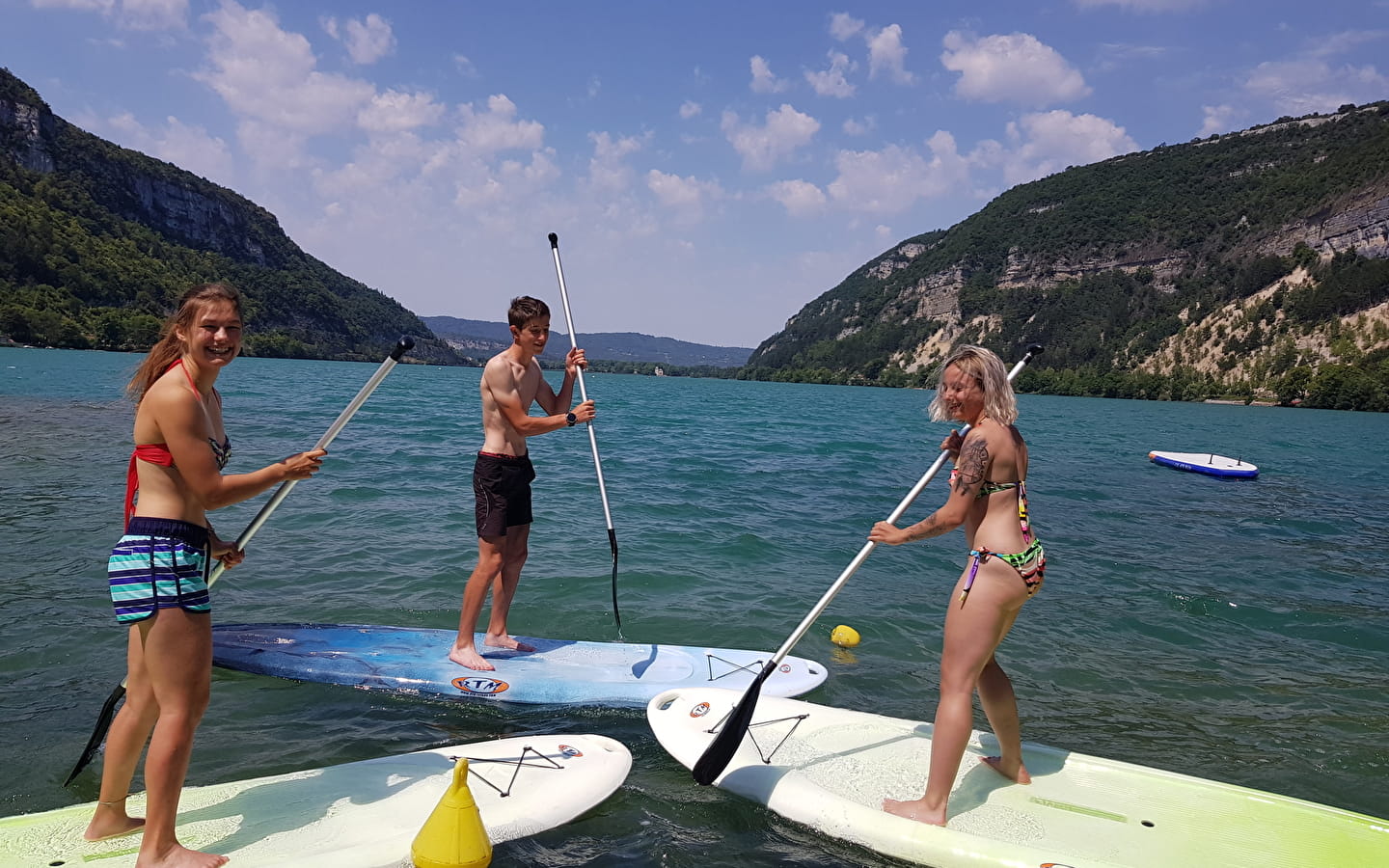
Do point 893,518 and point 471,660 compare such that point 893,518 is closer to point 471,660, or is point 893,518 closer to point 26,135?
point 471,660

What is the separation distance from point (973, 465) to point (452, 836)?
10.2 ft

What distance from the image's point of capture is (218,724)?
19.8ft

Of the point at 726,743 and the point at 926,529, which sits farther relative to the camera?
the point at 726,743

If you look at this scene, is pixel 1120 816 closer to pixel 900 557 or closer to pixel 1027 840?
pixel 1027 840

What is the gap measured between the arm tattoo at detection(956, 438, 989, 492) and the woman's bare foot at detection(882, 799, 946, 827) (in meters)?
1.76

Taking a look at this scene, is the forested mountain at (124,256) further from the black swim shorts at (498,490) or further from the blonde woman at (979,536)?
the blonde woman at (979,536)

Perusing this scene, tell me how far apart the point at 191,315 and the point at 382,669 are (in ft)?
13.2

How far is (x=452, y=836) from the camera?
397cm

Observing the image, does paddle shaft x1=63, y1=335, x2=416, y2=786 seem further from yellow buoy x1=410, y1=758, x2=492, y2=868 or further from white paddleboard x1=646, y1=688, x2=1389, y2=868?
white paddleboard x1=646, y1=688, x2=1389, y2=868

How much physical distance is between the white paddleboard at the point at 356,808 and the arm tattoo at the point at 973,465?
2666 mm

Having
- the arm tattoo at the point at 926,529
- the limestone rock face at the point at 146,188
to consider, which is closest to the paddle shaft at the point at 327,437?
the arm tattoo at the point at 926,529

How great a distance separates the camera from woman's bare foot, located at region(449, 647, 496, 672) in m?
6.77

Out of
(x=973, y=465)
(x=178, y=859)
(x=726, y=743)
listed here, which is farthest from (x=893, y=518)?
(x=178, y=859)

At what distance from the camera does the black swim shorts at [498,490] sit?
6582 mm
